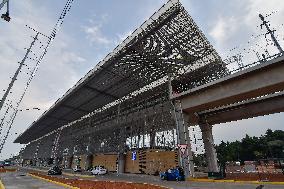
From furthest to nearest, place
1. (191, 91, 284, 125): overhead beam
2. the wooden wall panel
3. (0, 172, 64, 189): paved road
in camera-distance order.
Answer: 1. the wooden wall panel
2. (191, 91, 284, 125): overhead beam
3. (0, 172, 64, 189): paved road

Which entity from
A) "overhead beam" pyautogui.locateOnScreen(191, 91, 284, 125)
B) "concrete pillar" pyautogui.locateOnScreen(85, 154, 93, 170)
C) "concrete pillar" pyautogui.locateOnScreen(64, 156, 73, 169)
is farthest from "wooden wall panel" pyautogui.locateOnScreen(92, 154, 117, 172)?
"overhead beam" pyautogui.locateOnScreen(191, 91, 284, 125)

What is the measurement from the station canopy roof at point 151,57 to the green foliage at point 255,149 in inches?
2712

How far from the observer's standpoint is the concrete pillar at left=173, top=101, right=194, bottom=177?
25625 mm

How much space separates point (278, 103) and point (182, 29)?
16.2 meters

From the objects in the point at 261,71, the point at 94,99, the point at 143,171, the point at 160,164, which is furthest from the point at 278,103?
the point at 94,99

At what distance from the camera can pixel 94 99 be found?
139 ft

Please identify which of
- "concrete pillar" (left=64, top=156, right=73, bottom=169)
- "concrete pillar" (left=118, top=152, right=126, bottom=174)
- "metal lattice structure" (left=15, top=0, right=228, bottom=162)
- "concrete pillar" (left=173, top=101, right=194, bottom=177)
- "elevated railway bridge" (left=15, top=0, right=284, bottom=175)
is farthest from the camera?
"concrete pillar" (left=64, top=156, right=73, bottom=169)

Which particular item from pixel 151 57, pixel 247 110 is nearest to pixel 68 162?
pixel 151 57

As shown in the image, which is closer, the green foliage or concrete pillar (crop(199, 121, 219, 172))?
concrete pillar (crop(199, 121, 219, 172))

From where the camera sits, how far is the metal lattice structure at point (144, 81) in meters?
24.3

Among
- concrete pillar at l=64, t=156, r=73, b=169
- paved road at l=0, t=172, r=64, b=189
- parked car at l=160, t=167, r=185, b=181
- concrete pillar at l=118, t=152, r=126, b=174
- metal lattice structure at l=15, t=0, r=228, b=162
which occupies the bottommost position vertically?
paved road at l=0, t=172, r=64, b=189

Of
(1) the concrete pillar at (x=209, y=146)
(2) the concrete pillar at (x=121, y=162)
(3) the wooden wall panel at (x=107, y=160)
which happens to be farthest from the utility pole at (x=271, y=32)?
(3) the wooden wall panel at (x=107, y=160)

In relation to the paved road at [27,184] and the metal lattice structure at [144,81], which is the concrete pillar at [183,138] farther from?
the paved road at [27,184]

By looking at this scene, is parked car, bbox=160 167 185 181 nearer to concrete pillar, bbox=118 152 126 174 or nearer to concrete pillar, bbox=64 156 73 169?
concrete pillar, bbox=118 152 126 174
